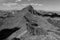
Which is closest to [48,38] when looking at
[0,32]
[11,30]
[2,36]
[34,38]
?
[34,38]

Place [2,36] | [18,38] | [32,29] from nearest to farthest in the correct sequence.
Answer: [18,38], [32,29], [2,36]

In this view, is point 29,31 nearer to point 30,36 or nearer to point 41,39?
point 30,36

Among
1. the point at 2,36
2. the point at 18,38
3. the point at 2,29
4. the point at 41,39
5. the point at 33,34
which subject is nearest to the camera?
the point at 41,39

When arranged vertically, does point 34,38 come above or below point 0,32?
above

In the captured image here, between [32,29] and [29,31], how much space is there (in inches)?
28.7

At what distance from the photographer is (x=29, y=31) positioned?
46.1ft

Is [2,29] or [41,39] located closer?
[41,39]

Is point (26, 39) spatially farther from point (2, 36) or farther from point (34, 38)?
point (2, 36)

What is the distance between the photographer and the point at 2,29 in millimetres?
18453

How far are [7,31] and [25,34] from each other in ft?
19.7

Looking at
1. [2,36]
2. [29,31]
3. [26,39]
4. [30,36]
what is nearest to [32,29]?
[29,31]

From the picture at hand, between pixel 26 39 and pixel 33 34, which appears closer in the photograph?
pixel 26 39

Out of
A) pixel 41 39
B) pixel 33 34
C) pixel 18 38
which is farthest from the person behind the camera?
pixel 33 34

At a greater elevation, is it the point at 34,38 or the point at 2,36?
the point at 34,38
